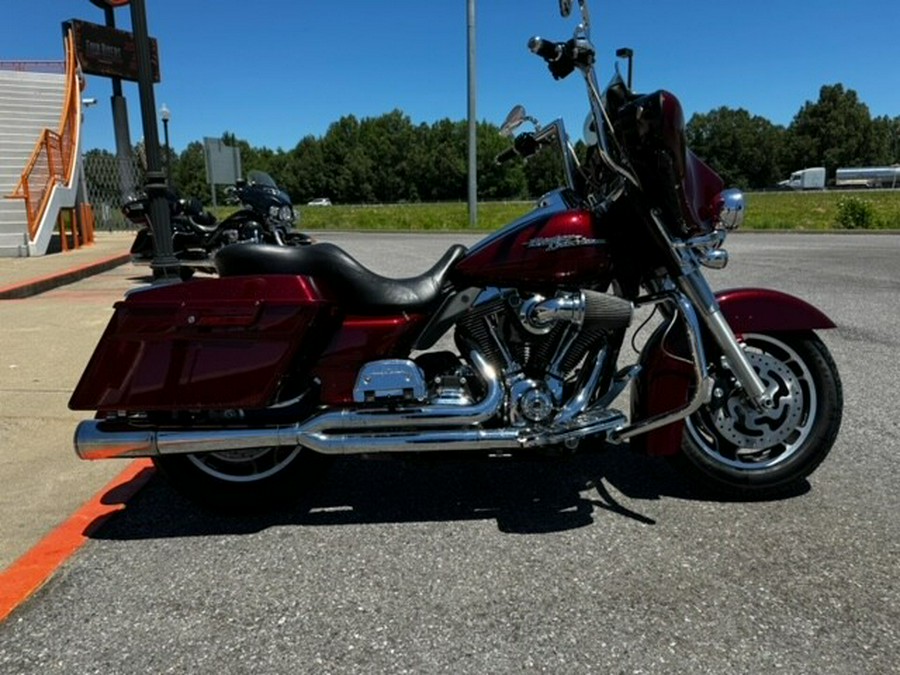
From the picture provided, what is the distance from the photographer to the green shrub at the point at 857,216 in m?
21.7

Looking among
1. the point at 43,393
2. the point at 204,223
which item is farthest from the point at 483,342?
the point at 204,223

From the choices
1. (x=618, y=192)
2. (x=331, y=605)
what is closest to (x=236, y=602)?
(x=331, y=605)

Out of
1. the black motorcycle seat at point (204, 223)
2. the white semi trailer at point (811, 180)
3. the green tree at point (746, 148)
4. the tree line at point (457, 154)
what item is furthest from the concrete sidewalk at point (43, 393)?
the green tree at point (746, 148)

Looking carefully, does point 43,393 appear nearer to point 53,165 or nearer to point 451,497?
point 451,497

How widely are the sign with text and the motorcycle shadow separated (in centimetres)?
2684

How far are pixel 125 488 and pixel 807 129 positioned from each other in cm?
12541

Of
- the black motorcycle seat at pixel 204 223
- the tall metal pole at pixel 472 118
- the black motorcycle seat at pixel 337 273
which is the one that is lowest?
the black motorcycle seat at pixel 337 273

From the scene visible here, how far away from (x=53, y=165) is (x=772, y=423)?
15.7m

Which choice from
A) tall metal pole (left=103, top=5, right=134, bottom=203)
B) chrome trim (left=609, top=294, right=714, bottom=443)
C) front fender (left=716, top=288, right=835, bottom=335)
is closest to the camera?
chrome trim (left=609, top=294, right=714, bottom=443)

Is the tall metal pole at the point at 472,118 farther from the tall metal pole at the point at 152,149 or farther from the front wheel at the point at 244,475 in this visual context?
the front wheel at the point at 244,475

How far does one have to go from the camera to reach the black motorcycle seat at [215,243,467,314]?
9.62ft

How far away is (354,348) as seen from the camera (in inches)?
116

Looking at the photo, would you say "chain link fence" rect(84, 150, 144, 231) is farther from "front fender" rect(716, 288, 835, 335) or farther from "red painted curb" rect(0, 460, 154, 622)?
"front fender" rect(716, 288, 835, 335)

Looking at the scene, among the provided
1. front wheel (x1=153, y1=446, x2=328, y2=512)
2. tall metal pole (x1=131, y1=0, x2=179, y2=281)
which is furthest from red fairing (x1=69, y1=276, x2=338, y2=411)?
tall metal pole (x1=131, y1=0, x2=179, y2=281)
